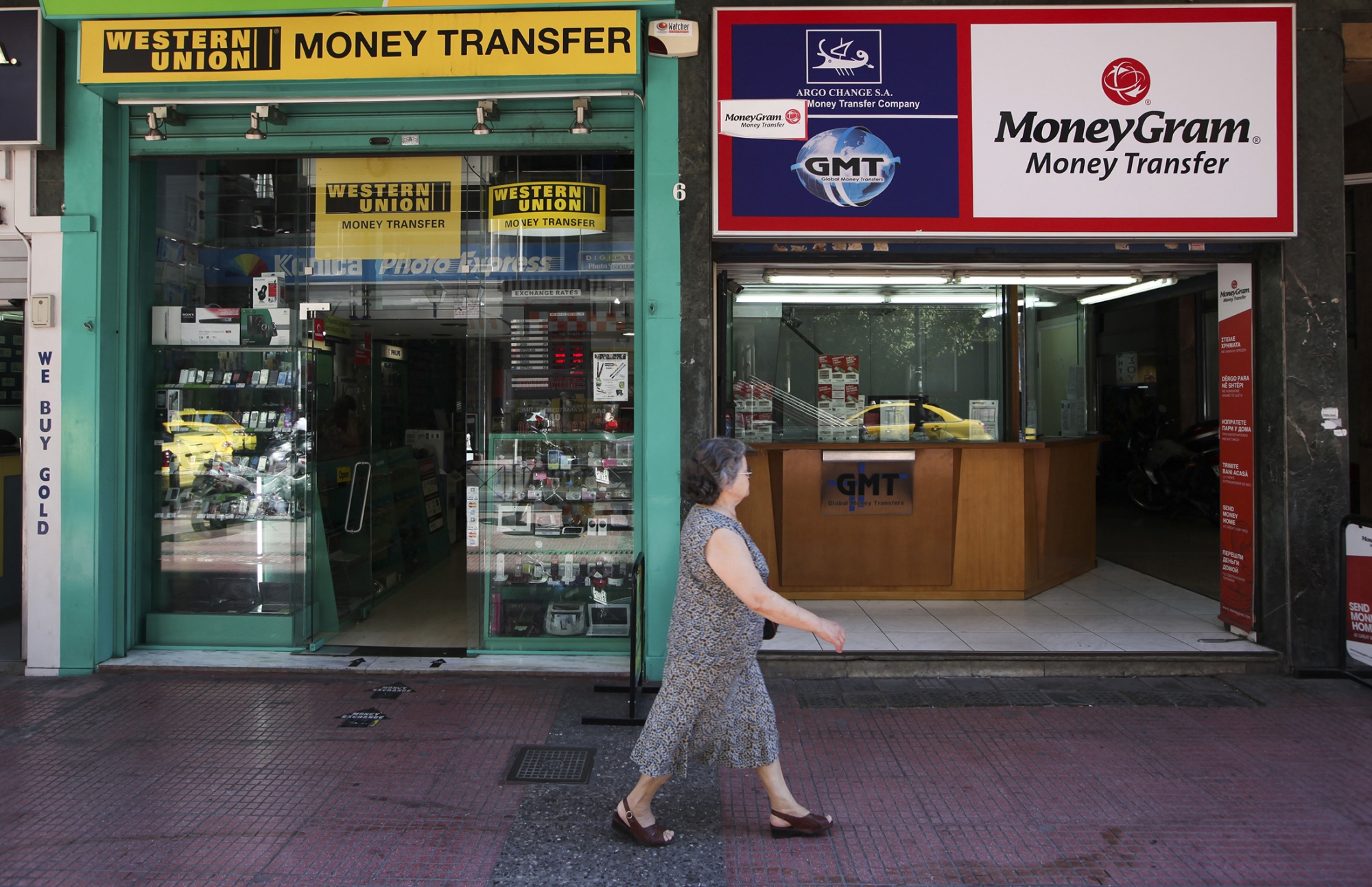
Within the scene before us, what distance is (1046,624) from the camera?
254 inches

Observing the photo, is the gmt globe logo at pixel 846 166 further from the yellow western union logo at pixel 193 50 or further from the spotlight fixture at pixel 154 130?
the spotlight fixture at pixel 154 130

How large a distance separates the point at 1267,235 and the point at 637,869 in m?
5.32

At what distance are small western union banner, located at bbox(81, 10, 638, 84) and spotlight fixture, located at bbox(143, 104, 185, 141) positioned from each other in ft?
1.53

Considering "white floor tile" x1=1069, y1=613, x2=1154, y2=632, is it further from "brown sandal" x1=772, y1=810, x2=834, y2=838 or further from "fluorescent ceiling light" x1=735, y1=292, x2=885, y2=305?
"brown sandal" x1=772, y1=810, x2=834, y2=838

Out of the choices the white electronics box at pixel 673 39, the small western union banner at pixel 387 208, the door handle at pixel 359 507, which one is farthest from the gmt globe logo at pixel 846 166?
the door handle at pixel 359 507

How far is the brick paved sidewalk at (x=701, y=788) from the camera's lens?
3.24 m

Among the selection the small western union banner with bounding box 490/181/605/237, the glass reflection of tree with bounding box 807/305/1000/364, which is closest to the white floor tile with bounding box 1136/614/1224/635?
the glass reflection of tree with bounding box 807/305/1000/364

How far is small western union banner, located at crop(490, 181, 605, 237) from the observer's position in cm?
582

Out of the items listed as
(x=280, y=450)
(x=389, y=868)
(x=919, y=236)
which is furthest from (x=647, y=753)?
(x=280, y=450)

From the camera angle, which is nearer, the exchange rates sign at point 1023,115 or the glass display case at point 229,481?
the exchange rates sign at point 1023,115

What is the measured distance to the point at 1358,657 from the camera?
5230 mm

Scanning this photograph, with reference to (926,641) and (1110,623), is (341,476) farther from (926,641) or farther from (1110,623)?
(1110,623)

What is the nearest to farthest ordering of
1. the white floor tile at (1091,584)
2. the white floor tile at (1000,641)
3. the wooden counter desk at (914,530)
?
the white floor tile at (1000,641) < the wooden counter desk at (914,530) < the white floor tile at (1091,584)

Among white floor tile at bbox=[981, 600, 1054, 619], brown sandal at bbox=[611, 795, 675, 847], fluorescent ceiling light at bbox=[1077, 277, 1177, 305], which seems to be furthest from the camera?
fluorescent ceiling light at bbox=[1077, 277, 1177, 305]
